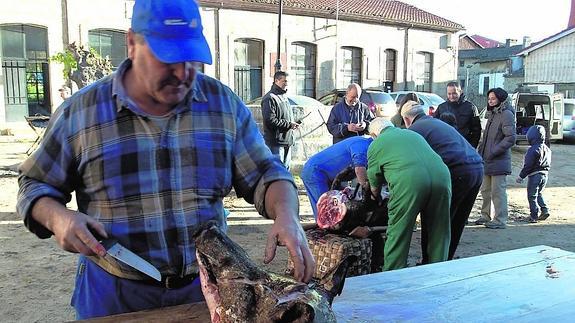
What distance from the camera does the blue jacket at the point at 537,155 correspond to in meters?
7.42

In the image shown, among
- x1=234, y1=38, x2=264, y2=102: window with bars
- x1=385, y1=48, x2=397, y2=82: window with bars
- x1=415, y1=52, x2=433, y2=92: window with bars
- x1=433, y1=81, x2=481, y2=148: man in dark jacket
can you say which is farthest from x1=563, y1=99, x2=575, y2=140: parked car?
x1=433, y1=81, x2=481, y2=148: man in dark jacket

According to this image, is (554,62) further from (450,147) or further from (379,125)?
(379,125)

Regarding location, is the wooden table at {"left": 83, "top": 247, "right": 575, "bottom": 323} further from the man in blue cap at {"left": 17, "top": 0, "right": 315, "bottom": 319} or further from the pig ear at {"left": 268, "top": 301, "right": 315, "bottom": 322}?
the pig ear at {"left": 268, "top": 301, "right": 315, "bottom": 322}

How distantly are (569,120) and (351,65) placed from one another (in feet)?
34.9

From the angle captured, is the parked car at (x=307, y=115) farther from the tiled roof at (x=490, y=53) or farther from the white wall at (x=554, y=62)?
the tiled roof at (x=490, y=53)

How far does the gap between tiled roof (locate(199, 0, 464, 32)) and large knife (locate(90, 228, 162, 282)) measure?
2038cm

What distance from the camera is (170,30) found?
5.07ft

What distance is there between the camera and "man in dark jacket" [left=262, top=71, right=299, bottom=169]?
24.3 feet

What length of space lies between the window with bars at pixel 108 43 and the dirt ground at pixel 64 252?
10.3 m

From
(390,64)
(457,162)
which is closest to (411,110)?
(457,162)

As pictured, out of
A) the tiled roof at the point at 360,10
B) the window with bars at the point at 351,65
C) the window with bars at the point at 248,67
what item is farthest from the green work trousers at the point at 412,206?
the window with bars at the point at 351,65

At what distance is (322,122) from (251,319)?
29.9ft

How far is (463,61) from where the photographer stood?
45.8 meters

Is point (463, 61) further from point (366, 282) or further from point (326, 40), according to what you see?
point (366, 282)
